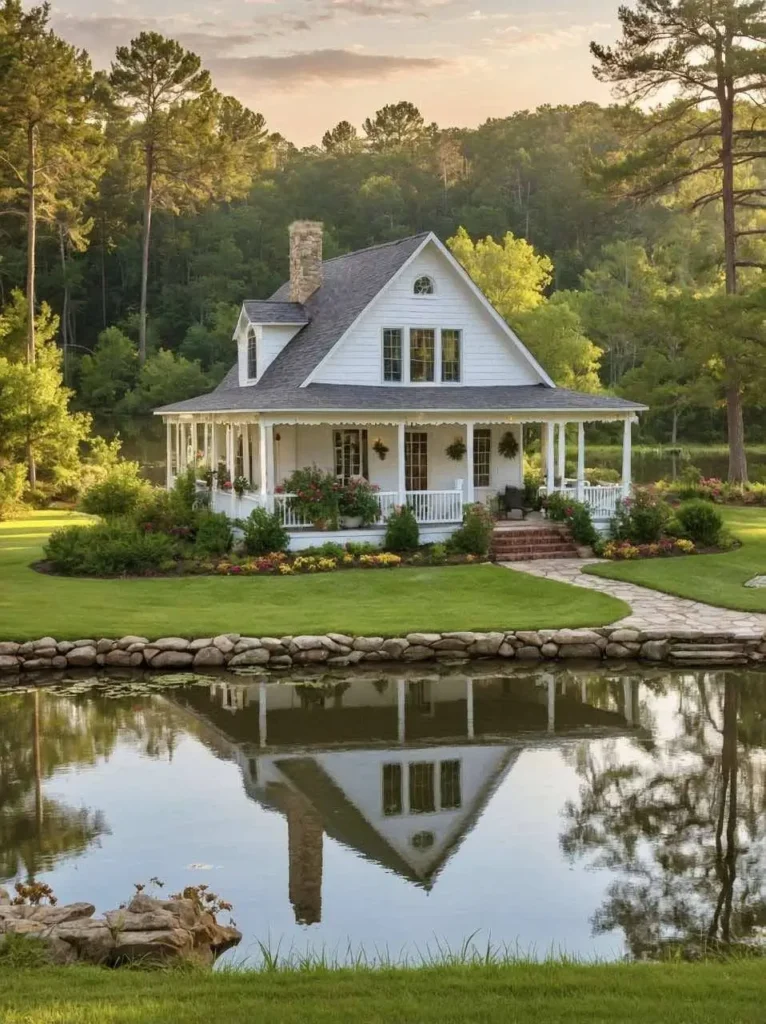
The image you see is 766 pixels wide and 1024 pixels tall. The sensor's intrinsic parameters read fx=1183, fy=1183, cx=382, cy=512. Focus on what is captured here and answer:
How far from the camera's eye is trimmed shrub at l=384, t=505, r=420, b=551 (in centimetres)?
2492

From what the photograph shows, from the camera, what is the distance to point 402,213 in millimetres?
84188

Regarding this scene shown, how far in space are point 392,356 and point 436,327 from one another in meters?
1.27

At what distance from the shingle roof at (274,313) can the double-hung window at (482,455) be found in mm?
5328

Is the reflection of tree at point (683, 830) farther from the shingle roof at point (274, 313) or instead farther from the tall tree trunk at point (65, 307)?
the tall tree trunk at point (65, 307)

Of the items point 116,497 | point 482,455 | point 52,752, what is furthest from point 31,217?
point 52,752

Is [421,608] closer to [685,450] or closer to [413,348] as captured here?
[413,348]

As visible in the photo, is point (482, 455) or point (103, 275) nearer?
point (482, 455)

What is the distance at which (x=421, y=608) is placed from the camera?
19.9m

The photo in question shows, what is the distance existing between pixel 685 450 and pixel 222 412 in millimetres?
35922

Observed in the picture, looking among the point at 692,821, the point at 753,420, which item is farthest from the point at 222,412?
the point at 753,420

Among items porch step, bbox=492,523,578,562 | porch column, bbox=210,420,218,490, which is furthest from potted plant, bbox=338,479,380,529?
porch column, bbox=210,420,218,490

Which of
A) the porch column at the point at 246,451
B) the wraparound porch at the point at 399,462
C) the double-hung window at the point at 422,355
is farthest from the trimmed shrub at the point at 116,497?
the double-hung window at the point at 422,355

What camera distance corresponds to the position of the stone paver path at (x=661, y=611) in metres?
18.2

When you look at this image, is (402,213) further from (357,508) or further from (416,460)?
(357,508)
